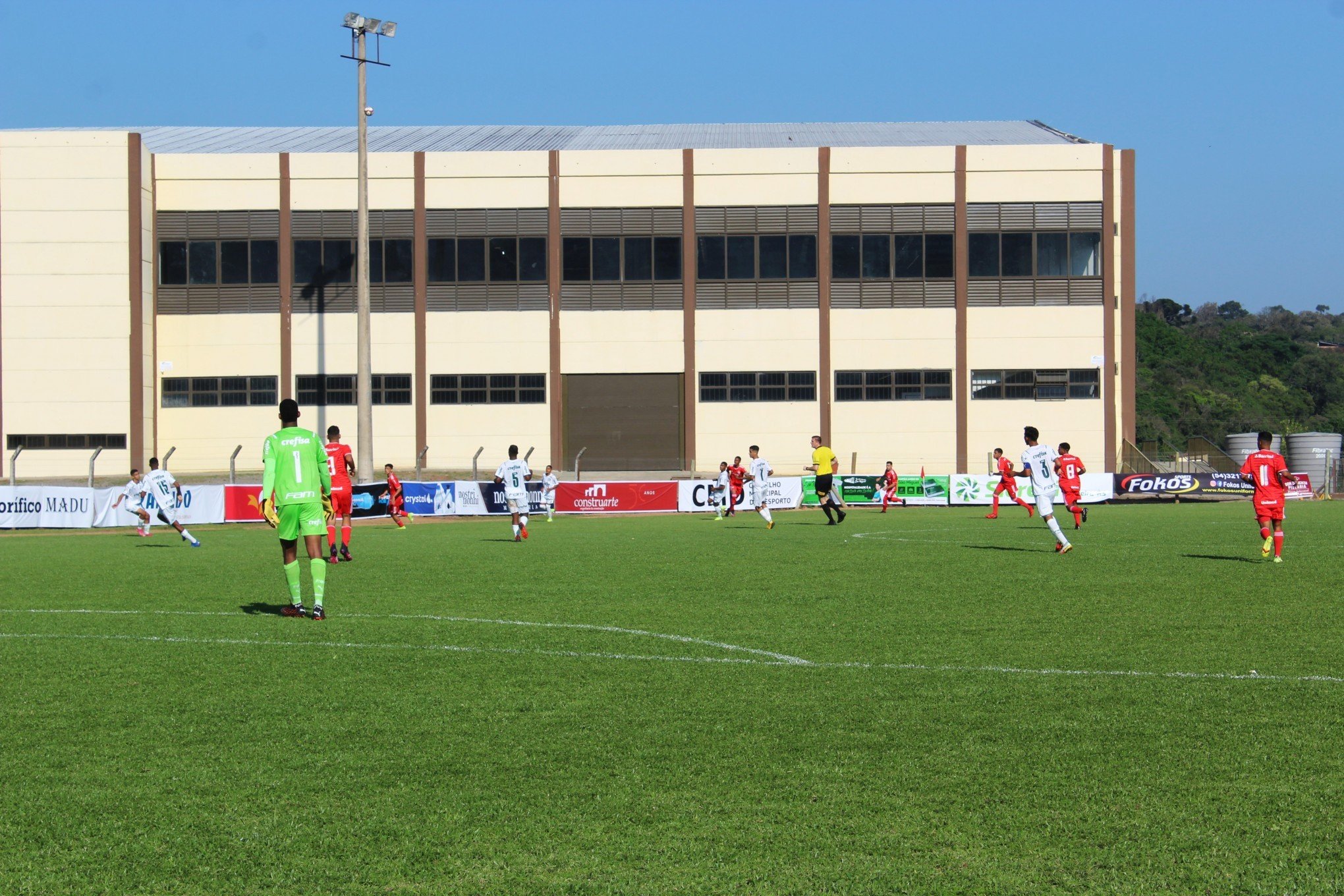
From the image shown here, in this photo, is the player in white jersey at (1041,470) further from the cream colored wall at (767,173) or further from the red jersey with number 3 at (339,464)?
the cream colored wall at (767,173)

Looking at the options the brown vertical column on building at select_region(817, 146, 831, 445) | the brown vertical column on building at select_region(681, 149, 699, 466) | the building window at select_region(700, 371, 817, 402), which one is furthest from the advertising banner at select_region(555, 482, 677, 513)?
the brown vertical column on building at select_region(817, 146, 831, 445)

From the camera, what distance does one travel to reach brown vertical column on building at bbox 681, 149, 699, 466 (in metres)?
51.8

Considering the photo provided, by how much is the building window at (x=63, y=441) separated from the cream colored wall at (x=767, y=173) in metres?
20.7

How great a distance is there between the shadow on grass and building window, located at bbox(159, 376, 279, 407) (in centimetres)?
3938

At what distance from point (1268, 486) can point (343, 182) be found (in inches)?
1590

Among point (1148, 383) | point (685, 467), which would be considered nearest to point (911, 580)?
point (685, 467)

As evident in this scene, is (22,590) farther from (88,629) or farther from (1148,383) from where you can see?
(1148,383)

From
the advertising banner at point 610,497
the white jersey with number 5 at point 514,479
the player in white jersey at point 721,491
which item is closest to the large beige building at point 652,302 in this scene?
the player in white jersey at point 721,491

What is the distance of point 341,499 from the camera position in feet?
70.7

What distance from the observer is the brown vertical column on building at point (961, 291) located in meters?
51.3

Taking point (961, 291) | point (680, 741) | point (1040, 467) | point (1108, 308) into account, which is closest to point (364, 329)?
point (961, 291)

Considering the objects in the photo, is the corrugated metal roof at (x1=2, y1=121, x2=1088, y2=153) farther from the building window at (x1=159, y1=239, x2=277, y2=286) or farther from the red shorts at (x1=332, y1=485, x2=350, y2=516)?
the red shorts at (x1=332, y1=485, x2=350, y2=516)

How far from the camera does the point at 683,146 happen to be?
2216 inches

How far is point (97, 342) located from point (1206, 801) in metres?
51.0
